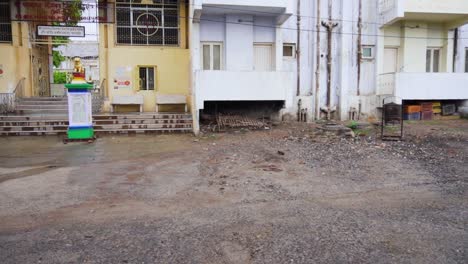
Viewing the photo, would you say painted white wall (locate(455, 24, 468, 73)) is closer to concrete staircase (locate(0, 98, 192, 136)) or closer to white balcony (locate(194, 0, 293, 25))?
white balcony (locate(194, 0, 293, 25))

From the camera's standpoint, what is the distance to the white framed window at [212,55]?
15.6 metres

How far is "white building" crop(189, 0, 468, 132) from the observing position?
15383mm

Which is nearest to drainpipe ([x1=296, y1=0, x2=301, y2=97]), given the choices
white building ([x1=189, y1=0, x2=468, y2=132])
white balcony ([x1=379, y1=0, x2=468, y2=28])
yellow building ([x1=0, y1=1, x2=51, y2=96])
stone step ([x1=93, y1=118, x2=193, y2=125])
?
white building ([x1=189, y1=0, x2=468, y2=132])

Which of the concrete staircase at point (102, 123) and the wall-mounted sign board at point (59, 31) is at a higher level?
the wall-mounted sign board at point (59, 31)

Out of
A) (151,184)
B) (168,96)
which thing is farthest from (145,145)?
(168,96)

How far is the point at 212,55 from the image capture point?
51.3 feet

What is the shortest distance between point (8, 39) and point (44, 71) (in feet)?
10.8

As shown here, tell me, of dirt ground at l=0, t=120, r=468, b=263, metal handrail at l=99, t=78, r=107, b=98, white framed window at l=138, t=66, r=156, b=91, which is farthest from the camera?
white framed window at l=138, t=66, r=156, b=91

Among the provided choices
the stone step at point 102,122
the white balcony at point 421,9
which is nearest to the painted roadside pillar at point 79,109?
the stone step at point 102,122

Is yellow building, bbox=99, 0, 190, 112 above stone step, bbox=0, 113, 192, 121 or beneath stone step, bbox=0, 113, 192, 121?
above

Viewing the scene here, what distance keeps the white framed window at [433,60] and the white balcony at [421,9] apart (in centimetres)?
179

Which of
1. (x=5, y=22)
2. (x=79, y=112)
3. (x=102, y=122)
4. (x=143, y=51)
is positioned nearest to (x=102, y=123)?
(x=102, y=122)

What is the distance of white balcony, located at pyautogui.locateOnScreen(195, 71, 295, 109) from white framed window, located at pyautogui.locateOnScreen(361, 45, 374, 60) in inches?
191

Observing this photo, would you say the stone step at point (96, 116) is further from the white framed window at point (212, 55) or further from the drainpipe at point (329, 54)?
the drainpipe at point (329, 54)
